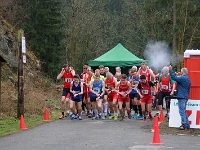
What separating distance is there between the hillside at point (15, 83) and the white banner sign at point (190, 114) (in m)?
6.97

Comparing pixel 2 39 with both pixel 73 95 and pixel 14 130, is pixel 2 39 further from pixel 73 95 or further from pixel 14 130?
pixel 14 130

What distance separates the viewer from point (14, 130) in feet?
51.3

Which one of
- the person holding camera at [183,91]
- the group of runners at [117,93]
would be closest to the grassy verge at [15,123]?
the group of runners at [117,93]

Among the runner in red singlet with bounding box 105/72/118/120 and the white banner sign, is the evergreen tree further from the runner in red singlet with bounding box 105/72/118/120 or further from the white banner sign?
the white banner sign

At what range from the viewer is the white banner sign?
1566cm

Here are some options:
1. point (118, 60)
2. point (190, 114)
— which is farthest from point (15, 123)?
point (118, 60)

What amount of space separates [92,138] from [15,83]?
43.6 feet

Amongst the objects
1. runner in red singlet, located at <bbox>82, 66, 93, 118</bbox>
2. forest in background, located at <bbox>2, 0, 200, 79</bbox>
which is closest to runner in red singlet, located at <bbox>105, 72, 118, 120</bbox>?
runner in red singlet, located at <bbox>82, 66, 93, 118</bbox>

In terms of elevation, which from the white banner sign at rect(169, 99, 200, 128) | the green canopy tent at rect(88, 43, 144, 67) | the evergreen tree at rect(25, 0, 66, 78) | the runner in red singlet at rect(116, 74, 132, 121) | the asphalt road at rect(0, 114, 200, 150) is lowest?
the asphalt road at rect(0, 114, 200, 150)

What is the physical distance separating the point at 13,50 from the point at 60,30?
13613 mm

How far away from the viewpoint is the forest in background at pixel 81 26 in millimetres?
40656

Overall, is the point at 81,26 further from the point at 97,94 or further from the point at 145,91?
the point at 145,91

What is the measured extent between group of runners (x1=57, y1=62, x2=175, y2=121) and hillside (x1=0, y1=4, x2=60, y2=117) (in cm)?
249

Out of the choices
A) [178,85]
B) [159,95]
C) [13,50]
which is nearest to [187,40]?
[13,50]
